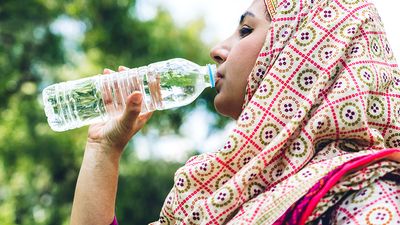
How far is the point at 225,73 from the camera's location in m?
2.10

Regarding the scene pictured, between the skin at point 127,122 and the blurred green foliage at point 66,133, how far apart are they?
1124 centimetres

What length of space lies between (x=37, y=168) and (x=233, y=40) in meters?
13.7

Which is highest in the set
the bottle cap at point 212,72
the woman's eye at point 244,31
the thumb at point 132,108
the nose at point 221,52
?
the woman's eye at point 244,31

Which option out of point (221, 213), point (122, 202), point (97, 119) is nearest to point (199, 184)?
point (221, 213)

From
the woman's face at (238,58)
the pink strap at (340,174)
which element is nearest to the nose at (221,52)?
the woman's face at (238,58)

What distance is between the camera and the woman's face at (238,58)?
207cm

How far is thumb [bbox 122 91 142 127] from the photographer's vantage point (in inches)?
80.0

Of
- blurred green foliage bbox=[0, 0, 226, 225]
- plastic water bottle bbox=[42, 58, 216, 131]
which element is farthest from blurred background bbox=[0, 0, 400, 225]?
plastic water bottle bbox=[42, 58, 216, 131]

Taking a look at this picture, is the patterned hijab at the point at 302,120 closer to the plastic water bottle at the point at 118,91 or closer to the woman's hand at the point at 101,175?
the woman's hand at the point at 101,175

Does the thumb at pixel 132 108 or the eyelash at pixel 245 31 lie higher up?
the eyelash at pixel 245 31

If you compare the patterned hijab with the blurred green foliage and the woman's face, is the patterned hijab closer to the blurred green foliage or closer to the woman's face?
the woman's face

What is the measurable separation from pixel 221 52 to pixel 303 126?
44cm

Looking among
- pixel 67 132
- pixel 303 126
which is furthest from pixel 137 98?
pixel 67 132

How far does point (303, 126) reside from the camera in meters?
1.83
